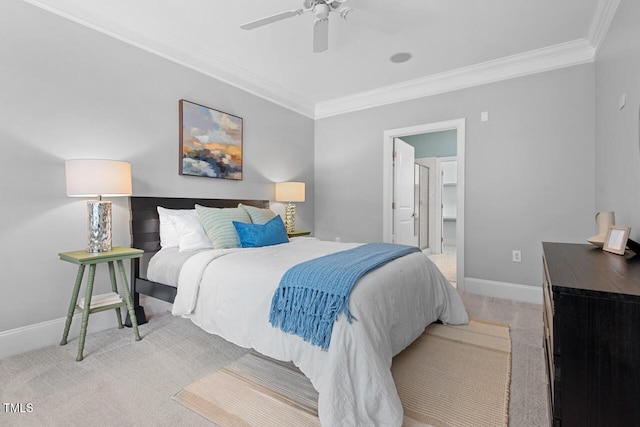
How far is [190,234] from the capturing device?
2.63 m

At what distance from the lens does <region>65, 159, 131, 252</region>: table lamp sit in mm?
2148

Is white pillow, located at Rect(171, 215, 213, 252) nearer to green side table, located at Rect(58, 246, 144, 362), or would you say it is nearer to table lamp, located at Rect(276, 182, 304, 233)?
green side table, located at Rect(58, 246, 144, 362)

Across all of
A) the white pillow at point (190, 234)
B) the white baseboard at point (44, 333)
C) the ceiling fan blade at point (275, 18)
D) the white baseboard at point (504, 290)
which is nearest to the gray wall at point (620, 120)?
the white baseboard at point (504, 290)

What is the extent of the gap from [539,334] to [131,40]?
13.7 ft

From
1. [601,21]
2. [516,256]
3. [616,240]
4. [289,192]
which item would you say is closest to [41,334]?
[289,192]

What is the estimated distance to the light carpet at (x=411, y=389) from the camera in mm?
1491

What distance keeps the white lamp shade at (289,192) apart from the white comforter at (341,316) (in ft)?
4.67

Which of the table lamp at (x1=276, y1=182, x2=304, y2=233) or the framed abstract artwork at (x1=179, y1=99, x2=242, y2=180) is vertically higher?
the framed abstract artwork at (x1=179, y1=99, x2=242, y2=180)

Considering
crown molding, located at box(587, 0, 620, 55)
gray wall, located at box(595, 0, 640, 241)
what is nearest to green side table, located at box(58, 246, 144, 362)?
gray wall, located at box(595, 0, 640, 241)

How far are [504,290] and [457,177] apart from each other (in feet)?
4.49

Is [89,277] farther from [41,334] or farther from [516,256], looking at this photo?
[516,256]

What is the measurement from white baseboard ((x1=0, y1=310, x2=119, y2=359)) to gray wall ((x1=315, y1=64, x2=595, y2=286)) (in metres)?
3.75

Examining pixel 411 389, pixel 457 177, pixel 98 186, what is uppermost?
pixel 457 177

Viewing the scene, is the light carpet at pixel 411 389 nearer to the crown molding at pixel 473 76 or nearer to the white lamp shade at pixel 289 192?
the white lamp shade at pixel 289 192
